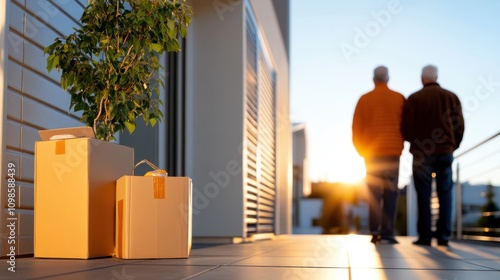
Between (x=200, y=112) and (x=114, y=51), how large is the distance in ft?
10.0

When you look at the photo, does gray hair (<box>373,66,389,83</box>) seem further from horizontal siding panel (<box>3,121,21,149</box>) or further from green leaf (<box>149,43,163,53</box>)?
horizontal siding panel (<box>3,121,21,149</box>)

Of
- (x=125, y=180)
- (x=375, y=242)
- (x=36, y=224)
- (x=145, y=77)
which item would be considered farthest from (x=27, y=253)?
(x=375, y=242)

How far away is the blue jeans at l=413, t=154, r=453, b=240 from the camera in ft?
15.6

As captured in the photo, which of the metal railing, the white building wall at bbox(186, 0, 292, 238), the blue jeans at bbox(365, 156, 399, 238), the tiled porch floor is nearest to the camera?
the tiled porch floor

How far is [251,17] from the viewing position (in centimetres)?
733

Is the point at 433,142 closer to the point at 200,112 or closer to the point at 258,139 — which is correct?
the point at 200,112

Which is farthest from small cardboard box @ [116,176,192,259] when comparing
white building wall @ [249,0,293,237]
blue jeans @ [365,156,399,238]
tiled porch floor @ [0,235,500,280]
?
white building wall @ [249,0,293,237]

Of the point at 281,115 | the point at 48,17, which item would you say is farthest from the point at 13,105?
the point at 281,115

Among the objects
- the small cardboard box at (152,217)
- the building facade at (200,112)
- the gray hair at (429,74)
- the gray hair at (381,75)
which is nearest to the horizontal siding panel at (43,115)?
the building facade at (200,112)

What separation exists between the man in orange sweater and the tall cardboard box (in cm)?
253

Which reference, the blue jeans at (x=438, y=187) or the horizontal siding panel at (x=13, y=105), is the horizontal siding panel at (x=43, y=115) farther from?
the blue jeans at (x=438, y=187)

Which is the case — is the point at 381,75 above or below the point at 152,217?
above

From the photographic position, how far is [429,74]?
4.95 metres

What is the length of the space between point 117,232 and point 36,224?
36cm
